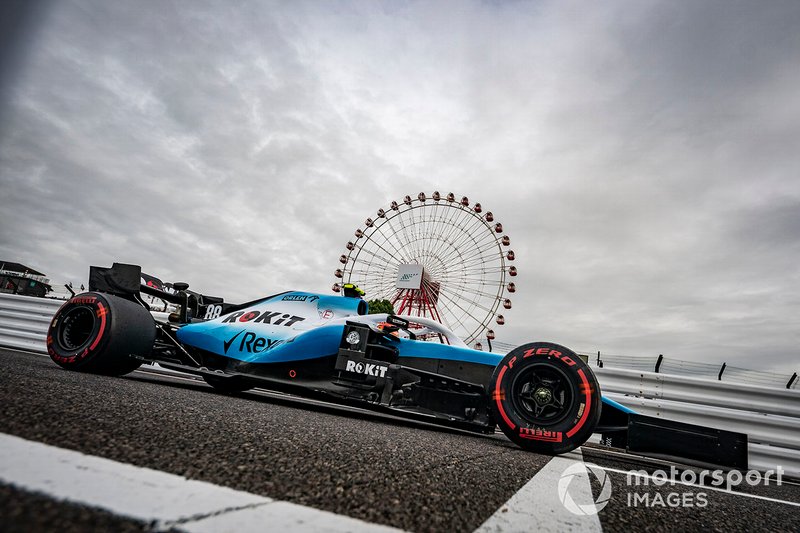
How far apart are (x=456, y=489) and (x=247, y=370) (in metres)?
3.45

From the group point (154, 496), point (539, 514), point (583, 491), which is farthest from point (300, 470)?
point (583, 491)

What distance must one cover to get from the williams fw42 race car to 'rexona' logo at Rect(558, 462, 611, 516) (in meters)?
0.59

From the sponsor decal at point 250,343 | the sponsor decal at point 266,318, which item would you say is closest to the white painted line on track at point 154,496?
the sponsor decal at point 250,343

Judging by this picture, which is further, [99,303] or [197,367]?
[197,367]

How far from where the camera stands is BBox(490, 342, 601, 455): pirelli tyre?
297cm

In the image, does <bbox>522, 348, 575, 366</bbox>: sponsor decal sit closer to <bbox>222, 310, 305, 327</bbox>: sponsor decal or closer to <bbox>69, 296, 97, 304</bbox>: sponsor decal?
<bbox>222, 310, 305, 327</bbox>: sponsor decal

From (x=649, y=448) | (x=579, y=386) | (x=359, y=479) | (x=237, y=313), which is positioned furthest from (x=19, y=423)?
(x=237, y=313)

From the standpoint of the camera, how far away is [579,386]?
9.97ft

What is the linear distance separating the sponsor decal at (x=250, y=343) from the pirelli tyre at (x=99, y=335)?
2.76ft

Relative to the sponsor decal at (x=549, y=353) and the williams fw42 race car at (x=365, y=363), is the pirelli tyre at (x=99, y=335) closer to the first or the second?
the williams fw42 race car at (x=365, y=363)

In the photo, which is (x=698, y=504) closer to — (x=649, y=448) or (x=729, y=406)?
(x=649, y=448)

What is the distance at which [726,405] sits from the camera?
501cm

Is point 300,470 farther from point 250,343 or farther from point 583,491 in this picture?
point 250,343

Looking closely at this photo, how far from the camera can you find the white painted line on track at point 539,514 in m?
1.11
